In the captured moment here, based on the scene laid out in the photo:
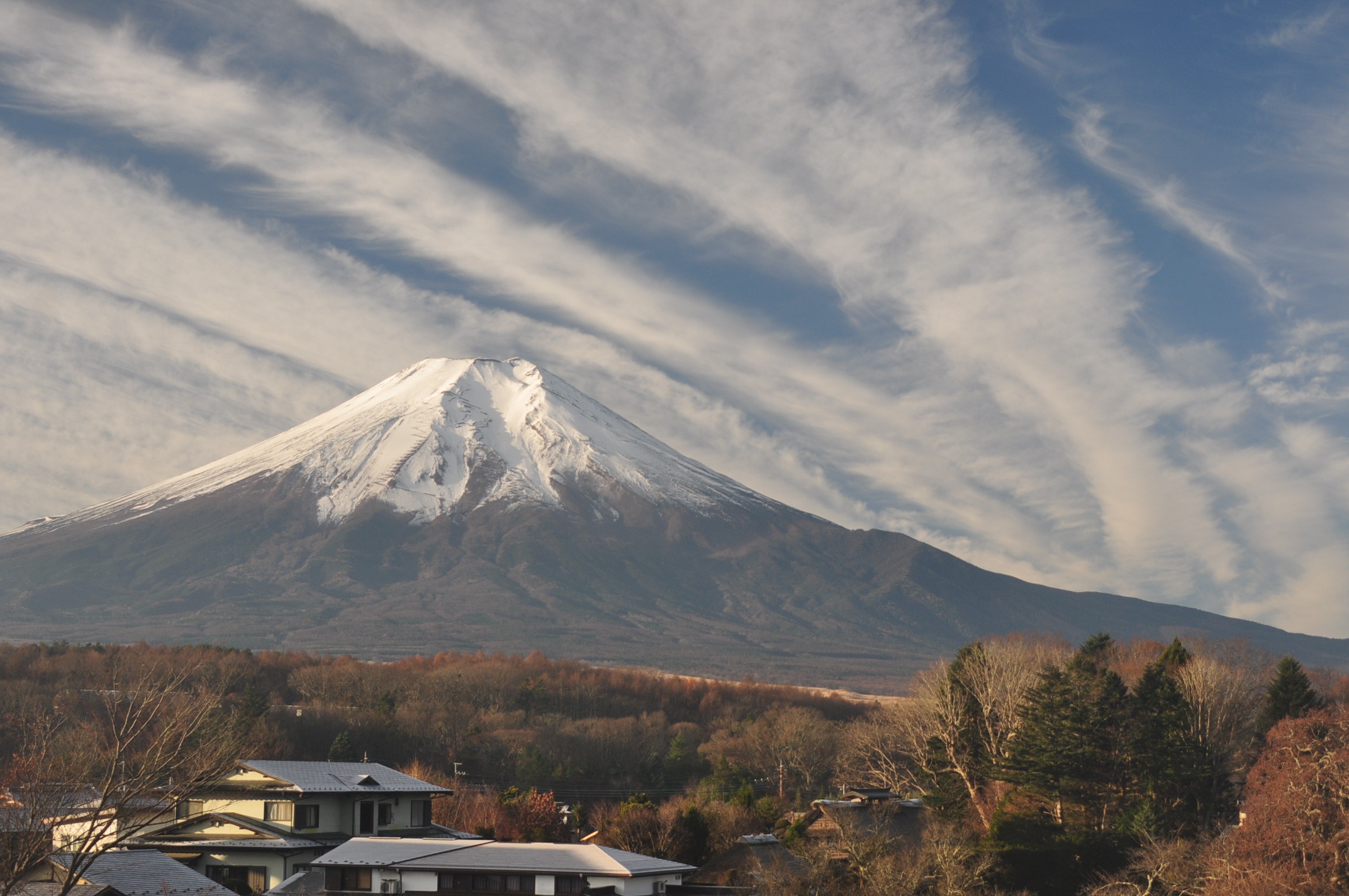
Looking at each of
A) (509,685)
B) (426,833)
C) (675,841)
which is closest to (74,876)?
(426,833)

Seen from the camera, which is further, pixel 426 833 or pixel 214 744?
pixel 426 833

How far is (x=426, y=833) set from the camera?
4631 centimetres

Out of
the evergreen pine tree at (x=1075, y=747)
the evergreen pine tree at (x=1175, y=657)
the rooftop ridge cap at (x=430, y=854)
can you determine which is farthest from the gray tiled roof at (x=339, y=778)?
the evergreen pine tree at (x=1175, y=657)

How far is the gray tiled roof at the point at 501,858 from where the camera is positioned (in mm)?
35188

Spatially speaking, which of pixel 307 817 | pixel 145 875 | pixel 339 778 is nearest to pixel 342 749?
pixel 339 778

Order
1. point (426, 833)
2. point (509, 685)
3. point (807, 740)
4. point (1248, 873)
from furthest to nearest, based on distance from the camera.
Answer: point (509, 685), point (807, 740), point (426, 833), point (1248, 873)

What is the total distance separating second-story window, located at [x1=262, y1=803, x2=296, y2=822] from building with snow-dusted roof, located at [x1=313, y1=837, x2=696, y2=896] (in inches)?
173

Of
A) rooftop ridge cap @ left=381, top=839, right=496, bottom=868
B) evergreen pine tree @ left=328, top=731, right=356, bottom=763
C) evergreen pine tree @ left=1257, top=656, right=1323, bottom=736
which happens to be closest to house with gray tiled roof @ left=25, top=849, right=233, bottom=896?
rooftop ridge cap @ left=381, top=839, right=496, bottom=868

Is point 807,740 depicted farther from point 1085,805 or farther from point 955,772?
point 1085,805

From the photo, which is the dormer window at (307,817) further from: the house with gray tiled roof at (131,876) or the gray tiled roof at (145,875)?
the house with gray tiled roof at (131,876)

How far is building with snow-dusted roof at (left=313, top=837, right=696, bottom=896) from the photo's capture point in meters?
35.1

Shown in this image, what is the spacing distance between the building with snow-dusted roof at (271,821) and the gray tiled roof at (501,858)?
9.94 feet

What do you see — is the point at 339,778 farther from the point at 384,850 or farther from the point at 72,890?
the point at 72,890

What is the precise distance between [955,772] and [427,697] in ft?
159
